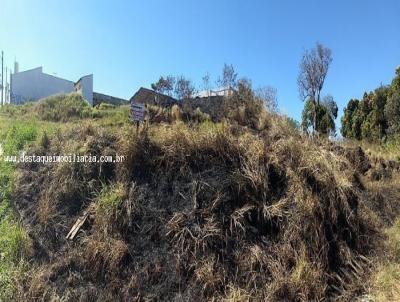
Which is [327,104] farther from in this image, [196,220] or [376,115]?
[196,220]

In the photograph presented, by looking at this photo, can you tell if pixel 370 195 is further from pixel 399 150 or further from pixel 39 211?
pixel 39 211

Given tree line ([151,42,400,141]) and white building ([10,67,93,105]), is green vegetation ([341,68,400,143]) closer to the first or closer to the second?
tree line ([151,42,400,141])

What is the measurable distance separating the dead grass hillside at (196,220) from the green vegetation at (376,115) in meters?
5.91

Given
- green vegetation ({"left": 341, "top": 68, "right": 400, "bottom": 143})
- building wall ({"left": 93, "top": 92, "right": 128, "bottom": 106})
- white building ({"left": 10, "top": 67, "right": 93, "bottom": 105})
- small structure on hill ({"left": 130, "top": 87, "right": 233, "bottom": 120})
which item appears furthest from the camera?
white building ({"left": 10, "top": 67, "right": 93, "bottom": 105})

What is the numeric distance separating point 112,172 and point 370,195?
179 inches

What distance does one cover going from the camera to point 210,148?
18.3 feet

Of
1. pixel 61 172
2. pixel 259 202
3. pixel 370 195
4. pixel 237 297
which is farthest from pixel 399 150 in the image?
pixel 61 172

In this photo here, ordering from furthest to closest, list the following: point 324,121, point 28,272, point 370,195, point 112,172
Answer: point 324,121
point 370,195
point 112,172
point 28,272

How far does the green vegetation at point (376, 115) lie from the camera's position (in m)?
11.1

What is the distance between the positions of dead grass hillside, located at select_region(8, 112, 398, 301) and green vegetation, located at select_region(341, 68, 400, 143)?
591 centimetres

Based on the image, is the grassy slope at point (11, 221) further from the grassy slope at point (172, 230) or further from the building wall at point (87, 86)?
the building wall at point (87, 86)

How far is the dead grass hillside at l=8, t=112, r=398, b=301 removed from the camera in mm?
4145

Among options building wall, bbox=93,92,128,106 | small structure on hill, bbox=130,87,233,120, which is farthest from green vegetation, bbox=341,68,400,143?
building wall, bbox=93,92,128,106

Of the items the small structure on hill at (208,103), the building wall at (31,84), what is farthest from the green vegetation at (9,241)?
the building wall at (31,84)
